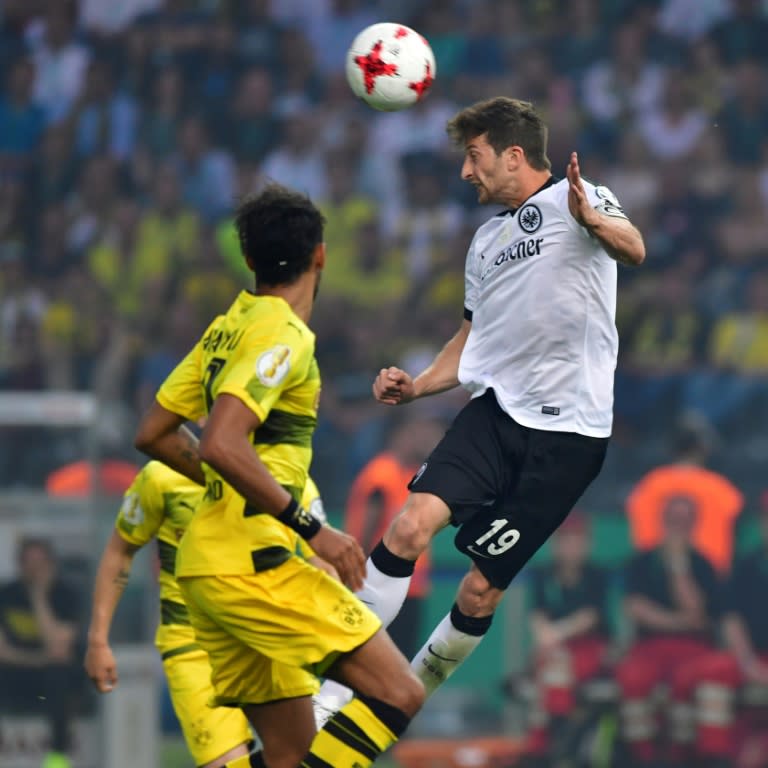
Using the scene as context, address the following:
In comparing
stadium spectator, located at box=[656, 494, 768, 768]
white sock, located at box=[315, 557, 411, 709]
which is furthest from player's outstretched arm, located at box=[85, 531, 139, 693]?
stadium spectator, located at box=[656, 494, 768, 768]

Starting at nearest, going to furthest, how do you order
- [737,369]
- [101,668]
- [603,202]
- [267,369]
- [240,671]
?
[267,369]
[240,671]
[603,202]
[101,668]
[737,369]

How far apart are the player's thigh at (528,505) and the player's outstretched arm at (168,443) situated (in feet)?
3.90

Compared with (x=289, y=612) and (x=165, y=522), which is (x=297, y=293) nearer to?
(x=289, y=612)

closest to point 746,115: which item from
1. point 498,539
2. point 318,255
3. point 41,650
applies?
point 41,650

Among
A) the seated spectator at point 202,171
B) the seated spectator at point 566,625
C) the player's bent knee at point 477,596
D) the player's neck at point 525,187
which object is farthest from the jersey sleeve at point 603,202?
the seated spectator at point 202,171

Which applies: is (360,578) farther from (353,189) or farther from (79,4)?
(79,4)

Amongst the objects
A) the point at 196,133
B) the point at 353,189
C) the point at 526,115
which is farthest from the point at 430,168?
the point at 526,115

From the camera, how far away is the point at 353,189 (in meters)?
14.3

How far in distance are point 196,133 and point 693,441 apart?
580 cm

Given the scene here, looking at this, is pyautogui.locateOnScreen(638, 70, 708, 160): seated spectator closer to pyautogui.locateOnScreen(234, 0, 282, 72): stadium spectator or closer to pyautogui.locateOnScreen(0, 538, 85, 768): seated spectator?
pyautogui.locateOnScreen(234, 0, 282, 72): stadium spectator

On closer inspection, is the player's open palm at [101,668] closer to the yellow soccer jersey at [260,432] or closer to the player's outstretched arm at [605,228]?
the yellow soccer jersey at [260,432]

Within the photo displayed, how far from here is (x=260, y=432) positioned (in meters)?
5.29

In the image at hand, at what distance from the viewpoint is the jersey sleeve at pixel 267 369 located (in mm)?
5023

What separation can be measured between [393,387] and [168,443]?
99 centimetres
